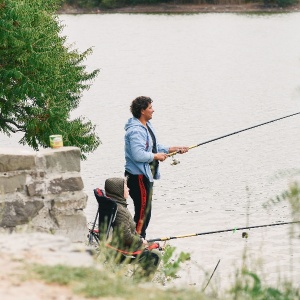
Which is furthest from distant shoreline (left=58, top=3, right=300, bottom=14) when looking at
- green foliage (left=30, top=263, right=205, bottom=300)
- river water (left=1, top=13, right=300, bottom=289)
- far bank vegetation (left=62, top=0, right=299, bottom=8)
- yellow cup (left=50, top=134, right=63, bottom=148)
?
green foliage (left=30, top=263, right=205, bottom=300)

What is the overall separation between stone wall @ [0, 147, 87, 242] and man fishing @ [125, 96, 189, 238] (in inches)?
62.4

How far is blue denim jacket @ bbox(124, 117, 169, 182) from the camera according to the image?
8.91m

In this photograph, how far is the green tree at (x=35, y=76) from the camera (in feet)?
51.1

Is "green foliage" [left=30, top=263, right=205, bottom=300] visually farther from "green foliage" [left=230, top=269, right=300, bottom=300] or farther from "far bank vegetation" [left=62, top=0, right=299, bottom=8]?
"far bank vegetation" [left=62, top=0, right=299, bottom=8]

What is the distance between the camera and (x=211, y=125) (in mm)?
26891

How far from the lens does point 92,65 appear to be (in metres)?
40.9

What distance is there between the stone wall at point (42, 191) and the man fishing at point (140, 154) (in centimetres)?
159

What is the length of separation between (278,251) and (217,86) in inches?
925

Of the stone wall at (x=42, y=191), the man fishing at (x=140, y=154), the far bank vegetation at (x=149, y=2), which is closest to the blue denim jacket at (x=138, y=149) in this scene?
the man fishing at (x=140, y=154)

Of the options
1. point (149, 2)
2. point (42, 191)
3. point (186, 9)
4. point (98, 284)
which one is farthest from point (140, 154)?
point (149, 2)

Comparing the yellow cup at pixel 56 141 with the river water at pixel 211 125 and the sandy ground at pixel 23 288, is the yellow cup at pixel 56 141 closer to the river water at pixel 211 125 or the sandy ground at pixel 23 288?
the river water at pixel 211 125

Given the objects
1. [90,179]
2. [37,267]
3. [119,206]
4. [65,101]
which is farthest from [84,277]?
[90,179]


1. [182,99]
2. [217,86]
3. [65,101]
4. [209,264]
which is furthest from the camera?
[217,86]

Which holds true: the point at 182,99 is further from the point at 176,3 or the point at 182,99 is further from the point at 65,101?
the point at 176,3
